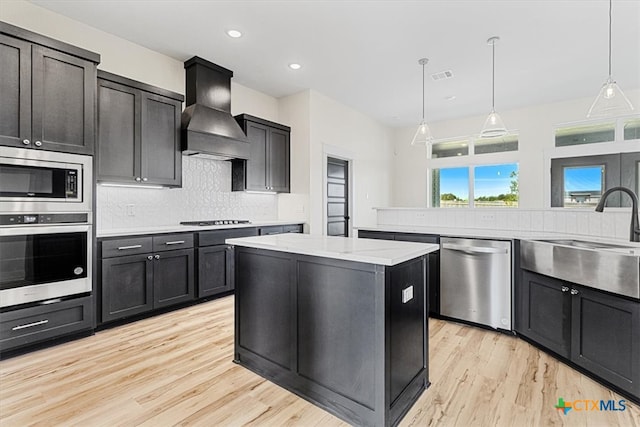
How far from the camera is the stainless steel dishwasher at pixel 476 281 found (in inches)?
114

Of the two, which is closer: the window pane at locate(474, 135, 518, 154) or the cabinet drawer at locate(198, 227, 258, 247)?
the cabinet drawer at locate(198, 227, 258, 247)

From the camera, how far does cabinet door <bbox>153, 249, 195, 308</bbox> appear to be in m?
3.31

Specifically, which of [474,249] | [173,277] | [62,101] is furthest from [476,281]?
[62,101]

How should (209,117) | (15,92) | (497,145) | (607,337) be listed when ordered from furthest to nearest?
(497,145) < (209,117) < (15,92) < (607,337)

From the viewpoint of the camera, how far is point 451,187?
7.11 m

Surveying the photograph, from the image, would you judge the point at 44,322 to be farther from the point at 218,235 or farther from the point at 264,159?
the point at 264,159

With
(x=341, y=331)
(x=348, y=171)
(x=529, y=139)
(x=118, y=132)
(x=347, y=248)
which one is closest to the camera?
(x=341, y=331)

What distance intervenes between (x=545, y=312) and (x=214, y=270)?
341 cm

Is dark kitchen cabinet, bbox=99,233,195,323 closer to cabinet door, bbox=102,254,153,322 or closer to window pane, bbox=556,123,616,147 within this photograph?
cabinet door, bbox=102,254,153,322

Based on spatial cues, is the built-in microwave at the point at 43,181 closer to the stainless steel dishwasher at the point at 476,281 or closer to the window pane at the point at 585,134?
the stainless steel dishwasher at the point at 476,281

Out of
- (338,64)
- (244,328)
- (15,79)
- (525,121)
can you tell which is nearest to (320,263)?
(244,328)

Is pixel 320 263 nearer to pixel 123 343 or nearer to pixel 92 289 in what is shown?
pixel 123 343

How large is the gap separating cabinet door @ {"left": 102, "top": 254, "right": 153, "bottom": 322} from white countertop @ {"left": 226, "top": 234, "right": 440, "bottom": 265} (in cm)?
151

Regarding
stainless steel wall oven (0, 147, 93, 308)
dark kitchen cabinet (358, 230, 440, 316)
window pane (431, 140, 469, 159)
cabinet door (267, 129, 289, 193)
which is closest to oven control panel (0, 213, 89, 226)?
Answer: stainless steel wall oven (0, 147, 93, 308)
